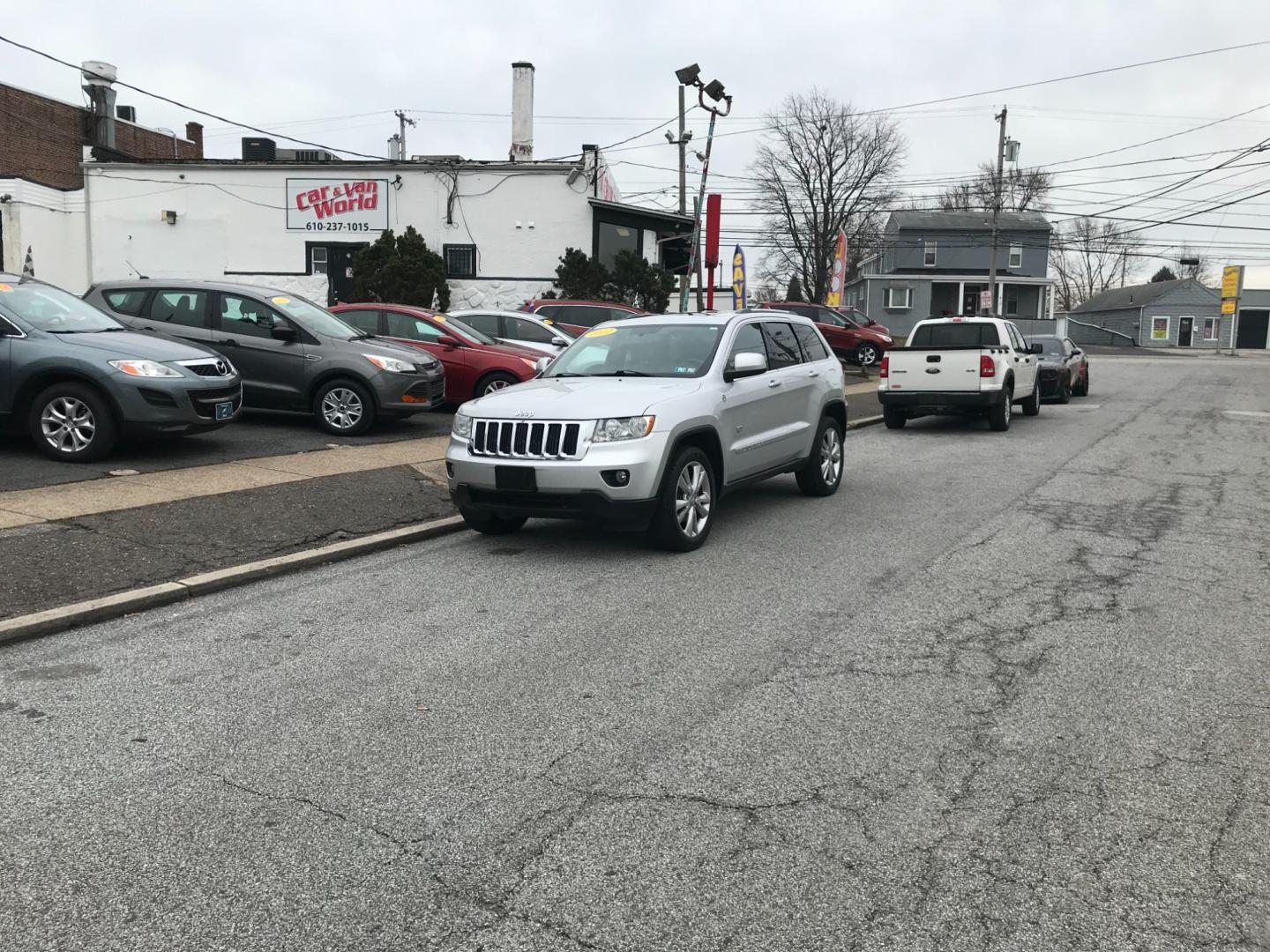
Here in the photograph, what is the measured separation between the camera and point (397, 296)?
28.9 m

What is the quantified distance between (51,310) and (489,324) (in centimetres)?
865

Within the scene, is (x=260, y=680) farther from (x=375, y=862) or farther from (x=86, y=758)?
(x=375, y=862)

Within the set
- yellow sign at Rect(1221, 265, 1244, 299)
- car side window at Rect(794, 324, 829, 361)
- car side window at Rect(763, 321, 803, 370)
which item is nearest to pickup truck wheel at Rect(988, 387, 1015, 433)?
car side window at Rect(794, 324, 829, 361)

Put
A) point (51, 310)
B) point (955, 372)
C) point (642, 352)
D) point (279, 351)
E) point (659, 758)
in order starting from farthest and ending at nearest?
1. point (955, 372)
2. point (279, 351)
3. point (51, 310)
4. point (642, 352)
5. point (659, 758)

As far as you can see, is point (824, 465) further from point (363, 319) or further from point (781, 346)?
point (363, 319)

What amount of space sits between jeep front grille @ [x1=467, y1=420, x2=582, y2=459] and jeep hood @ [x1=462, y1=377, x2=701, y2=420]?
2.2 inches

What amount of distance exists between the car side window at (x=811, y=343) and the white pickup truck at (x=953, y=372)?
6.44 m

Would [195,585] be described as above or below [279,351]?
below

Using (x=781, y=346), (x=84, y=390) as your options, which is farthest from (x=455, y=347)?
(x=781, y=346)

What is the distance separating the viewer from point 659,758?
4250 millimetres

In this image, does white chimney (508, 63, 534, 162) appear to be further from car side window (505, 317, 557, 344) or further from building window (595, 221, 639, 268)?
car side window (505, 317, 557, 344)

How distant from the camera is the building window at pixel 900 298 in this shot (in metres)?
71.2

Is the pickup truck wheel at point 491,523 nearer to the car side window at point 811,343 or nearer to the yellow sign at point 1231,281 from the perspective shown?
the car side window at point 811,343


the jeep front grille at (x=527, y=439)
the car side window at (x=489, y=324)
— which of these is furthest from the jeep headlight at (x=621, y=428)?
the car side window at (x=489, y=324)
